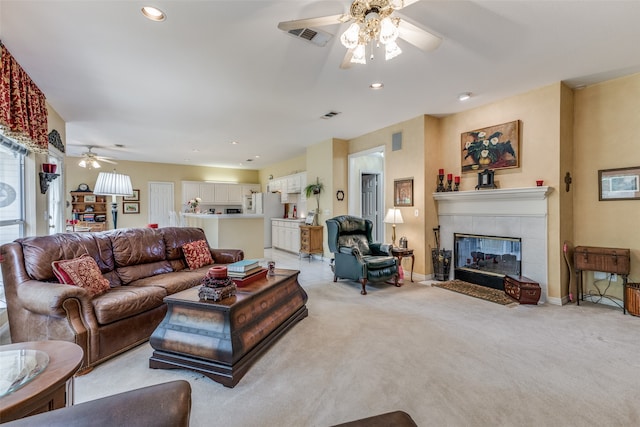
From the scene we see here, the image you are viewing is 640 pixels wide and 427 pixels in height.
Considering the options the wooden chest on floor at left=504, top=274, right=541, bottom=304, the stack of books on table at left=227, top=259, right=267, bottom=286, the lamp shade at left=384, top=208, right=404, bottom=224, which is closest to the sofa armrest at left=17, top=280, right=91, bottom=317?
the stack of books on table at left=227, top=259, right=267, bottom=286

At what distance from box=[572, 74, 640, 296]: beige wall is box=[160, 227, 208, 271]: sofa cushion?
5.09 meters

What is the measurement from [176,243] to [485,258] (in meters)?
4.46

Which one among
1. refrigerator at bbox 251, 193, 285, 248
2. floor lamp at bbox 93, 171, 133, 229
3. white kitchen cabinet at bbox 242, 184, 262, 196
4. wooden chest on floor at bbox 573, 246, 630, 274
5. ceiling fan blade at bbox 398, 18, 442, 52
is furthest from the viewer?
white kitchen cabinet at bbox 242, 184, 262, 196

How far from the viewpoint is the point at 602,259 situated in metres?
3.36

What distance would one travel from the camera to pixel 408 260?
197 inches

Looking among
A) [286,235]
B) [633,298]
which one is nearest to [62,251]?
[286,235]

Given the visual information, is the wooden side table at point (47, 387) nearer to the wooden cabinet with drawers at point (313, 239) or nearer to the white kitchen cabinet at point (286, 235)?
the wooden cabinet with drawers at point (313, 239)

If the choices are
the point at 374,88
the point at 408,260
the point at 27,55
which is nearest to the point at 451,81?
the point at 374,88

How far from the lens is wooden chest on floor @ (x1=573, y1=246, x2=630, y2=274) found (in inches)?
127

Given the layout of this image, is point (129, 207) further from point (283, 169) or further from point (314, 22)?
point (314, 22)

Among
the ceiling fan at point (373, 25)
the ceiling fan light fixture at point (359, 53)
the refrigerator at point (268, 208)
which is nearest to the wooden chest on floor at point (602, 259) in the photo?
the ceiling fan at point (373, 25)

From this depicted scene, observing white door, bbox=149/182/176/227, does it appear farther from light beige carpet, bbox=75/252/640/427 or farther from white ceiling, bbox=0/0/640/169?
light beige carpet, bbox=75/252/640/427

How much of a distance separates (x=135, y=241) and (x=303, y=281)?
248 centimetres

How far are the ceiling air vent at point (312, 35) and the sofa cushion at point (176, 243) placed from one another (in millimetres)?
2710
